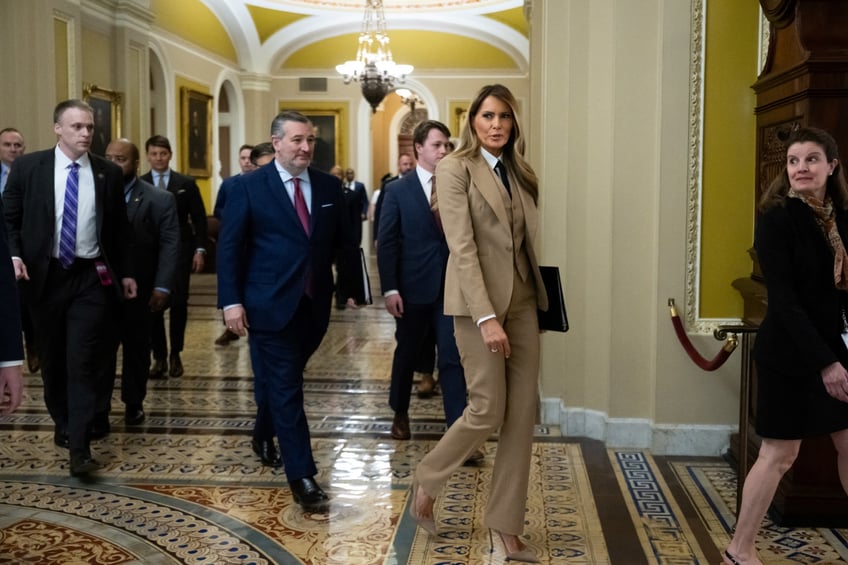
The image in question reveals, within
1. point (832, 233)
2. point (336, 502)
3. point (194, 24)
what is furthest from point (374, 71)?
point (832, 233)

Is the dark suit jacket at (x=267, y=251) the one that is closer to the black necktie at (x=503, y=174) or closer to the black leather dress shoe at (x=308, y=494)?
the black leather dress shoe at (x=308, y=494)

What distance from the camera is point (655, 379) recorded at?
4.97 m

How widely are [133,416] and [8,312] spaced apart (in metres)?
3.31

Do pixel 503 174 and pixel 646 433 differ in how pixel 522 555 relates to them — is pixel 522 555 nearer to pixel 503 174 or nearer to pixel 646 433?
pixel 503 174

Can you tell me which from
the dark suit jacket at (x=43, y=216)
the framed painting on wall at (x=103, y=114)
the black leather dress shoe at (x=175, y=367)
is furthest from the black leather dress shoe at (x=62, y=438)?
the framed painting on wall at (x=103, y=114)

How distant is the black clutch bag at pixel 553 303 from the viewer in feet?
11.4

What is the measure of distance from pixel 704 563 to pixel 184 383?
4.43m

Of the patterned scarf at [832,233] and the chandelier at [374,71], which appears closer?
the patterned scarf at [832,233]

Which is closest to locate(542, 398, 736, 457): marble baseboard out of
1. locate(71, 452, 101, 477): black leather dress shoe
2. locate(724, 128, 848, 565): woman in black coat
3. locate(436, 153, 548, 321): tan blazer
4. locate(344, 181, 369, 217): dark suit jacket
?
locate(724, 128, 848, 565): woman in black coat

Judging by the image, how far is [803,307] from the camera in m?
3.03

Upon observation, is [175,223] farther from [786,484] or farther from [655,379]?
[786,484]

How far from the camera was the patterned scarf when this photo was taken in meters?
2.99

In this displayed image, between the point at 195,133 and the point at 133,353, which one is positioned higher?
the point at 195,133

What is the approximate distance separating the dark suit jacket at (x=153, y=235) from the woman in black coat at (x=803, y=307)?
11.5ft
